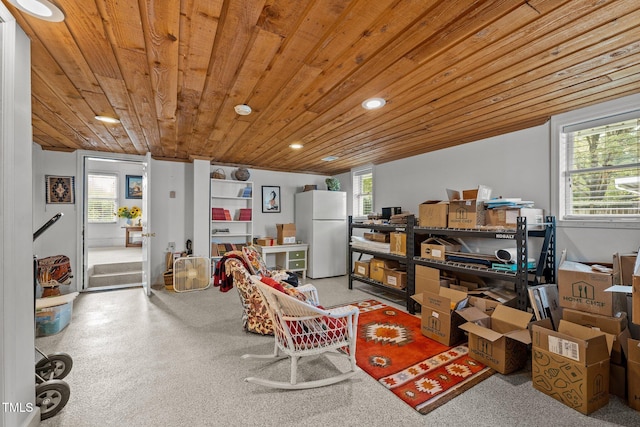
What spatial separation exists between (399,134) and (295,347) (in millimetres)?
2591

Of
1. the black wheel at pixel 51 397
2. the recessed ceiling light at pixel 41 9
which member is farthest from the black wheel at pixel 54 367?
the recessed ceiling light at pixel 41 9

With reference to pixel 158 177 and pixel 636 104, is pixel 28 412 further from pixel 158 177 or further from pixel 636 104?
pixel 636 104

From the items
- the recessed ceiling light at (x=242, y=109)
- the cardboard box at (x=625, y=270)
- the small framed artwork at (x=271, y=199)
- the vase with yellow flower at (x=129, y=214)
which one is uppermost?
the recessed ceiling light at (x=242, y=109)

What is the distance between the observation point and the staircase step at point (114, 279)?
4.59 metres

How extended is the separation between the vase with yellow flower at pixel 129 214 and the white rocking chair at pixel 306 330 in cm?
681

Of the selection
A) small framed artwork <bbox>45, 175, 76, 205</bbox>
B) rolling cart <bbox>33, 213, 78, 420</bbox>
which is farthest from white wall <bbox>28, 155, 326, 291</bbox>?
rolling cart <bbox>33, 213, 78, 420</bbox>

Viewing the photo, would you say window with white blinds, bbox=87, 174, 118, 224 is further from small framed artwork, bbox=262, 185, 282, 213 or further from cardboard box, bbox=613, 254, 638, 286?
cardboard box, bbox=613, 254, 638, 286

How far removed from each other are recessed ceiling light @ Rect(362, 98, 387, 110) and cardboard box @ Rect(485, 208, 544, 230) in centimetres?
161

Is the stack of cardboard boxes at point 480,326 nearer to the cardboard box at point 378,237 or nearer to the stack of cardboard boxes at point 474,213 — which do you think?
Answer: the stack of cardboard boxes at point 474,213

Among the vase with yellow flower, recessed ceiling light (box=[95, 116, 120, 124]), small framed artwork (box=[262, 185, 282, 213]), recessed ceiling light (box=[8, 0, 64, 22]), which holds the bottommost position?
the vase with yellow flower

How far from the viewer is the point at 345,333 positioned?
2.10 m

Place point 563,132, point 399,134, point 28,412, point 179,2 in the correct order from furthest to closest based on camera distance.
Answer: point 399,134, point 563,132, point 28,412, point 179,2

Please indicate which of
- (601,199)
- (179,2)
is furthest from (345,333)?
(601,199)

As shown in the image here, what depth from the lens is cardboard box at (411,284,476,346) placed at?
8.60 feet
